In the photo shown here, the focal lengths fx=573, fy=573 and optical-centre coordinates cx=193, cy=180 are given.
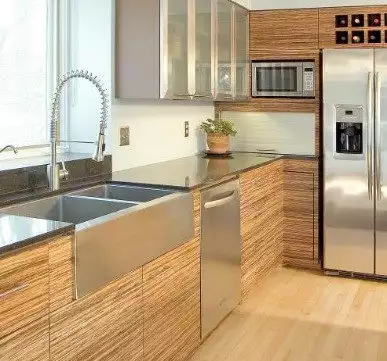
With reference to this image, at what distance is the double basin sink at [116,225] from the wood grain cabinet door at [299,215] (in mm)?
1802

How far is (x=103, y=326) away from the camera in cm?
205

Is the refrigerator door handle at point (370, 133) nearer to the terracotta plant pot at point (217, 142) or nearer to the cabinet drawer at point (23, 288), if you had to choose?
the terracotta plant pot at point (217, 142)

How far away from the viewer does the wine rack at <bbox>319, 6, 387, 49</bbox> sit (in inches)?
161

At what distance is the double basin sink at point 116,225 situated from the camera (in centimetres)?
194

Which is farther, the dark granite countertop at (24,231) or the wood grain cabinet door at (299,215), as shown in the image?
the wood grain cabinet door at (299,215)

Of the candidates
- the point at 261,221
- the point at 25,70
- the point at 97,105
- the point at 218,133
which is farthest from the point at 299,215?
the point at 25,70

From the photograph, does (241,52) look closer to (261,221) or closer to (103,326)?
(261,221)

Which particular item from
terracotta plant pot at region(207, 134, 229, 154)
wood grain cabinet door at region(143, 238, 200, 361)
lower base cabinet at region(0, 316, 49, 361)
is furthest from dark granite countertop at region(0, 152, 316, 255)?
wood grain cabinet door at region(143, 238, 200, 361)

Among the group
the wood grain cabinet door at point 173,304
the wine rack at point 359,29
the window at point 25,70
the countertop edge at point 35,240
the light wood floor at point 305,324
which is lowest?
the light wood floor at point 305,324

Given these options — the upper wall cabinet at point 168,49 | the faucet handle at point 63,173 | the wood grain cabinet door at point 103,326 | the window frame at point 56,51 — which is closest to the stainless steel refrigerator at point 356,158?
the upper wall cabinet at point 168,49

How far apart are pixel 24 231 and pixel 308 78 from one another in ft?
9.95

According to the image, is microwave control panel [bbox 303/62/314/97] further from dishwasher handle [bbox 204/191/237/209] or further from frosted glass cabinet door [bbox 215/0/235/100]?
dishwasher handle [bbox 204/191/237/209]

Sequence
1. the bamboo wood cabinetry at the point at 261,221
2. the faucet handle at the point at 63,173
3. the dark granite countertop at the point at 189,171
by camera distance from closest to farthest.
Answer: the faucet handle at the point at 63,173 → the dark granite countertop at the point at 189,171 → the bamboo wood cabinetry at the point at 261,221

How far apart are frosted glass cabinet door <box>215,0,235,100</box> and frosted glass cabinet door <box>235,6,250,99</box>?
4.5 inches
